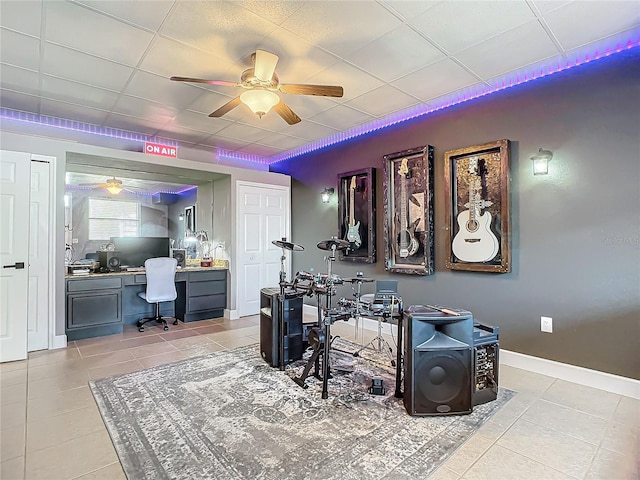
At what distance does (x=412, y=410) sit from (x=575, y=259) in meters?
2.00

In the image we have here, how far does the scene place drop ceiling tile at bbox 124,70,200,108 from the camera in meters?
3.22

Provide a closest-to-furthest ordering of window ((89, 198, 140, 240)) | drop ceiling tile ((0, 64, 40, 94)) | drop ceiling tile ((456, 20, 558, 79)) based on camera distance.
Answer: drop ceiling tile ((456, 20, 558, 79))
drop ceiling tile ((0, 64, 40, 94))
window ((89, 198, 140, 240))

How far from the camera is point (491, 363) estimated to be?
2.53m

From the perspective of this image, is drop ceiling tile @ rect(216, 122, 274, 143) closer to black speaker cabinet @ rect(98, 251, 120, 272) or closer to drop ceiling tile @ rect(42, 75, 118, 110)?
drop ceiling tile @ rect(42, 75, 118, 110)

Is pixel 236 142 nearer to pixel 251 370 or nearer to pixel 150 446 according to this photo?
pixel 251 370

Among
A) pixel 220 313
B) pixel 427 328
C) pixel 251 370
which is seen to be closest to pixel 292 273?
pixel 220 313

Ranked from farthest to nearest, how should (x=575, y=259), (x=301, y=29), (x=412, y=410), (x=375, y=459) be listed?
(x=575, y=259) < (x=301, y=29) < (x=412, y=410) < (x=375, y=459)

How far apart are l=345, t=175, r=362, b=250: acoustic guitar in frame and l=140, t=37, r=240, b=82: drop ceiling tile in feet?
7.41

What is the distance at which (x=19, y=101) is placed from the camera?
369 centimetres

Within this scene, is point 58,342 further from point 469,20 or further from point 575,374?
point 575,374

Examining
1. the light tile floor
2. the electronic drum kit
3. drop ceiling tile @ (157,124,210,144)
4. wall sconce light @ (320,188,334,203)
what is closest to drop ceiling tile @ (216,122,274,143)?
drop ceiling tile @ (157,124,210,144)

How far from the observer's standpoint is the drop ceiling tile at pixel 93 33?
2.33 m

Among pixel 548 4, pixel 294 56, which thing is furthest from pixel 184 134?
pixel 548 4

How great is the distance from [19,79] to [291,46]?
107 inches
